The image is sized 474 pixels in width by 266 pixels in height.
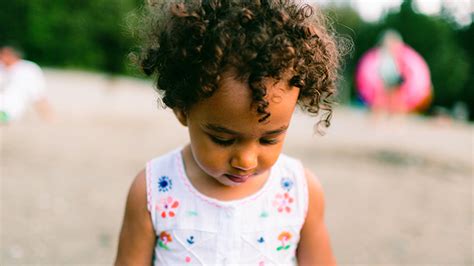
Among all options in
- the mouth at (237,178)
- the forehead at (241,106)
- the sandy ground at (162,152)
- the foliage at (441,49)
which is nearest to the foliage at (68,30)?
the sandy ground at (162,152)

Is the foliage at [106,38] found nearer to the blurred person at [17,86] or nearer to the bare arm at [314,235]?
the blurred person at [17,86]

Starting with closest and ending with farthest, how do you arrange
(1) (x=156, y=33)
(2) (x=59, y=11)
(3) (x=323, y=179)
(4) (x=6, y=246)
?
(1) (x=156, y=33) → (4) (x=6, y=246) → (3) (x=323, y=179) → (2) (x=59, y=11)

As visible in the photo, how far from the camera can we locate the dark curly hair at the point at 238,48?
1.36 metres

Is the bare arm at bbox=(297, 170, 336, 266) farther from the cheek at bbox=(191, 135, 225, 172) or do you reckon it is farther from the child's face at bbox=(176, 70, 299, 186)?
the cheek at bbox=(191, 135, 225, 172)

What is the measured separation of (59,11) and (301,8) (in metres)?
16.5

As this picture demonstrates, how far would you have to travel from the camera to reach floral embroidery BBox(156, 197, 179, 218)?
169cm

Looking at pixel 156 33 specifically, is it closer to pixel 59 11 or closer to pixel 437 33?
pixel 59 11

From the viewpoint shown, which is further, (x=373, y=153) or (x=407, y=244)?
(x=373, y=153)

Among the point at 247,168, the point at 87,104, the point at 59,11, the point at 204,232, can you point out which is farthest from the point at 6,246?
the point at 59,11

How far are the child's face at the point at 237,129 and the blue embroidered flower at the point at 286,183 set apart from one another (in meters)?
0.23

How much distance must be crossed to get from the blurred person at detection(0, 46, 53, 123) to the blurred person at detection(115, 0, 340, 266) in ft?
16.9

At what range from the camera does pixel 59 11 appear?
16.5 metres

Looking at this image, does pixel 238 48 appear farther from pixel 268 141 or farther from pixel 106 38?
pixel 106 38

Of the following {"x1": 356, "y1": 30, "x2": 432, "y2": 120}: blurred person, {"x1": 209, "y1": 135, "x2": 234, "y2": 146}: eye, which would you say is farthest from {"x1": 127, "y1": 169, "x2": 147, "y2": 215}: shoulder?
{"x1": 356, "y1": 30, "x2": 432, "y2": 120}: blurred person
